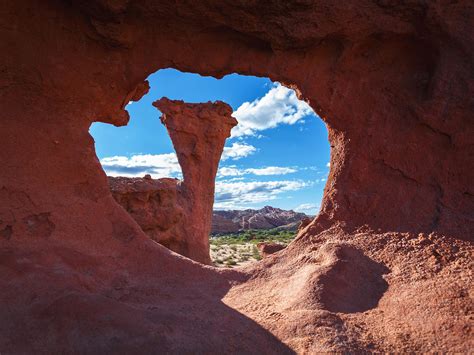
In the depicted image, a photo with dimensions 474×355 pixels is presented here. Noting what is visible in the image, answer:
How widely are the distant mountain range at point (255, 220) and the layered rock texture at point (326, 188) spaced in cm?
3240

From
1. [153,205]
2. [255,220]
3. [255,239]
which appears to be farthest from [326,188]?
[255,220]

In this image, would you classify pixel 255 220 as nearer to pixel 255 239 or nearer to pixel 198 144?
pixel 255 239

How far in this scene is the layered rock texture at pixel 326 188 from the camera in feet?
9.20

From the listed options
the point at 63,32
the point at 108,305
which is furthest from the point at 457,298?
the point at 63,32

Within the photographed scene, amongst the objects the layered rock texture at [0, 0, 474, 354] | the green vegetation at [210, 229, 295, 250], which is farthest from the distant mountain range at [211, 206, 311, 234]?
the layered rock texture at [0, 0, 474, 354]

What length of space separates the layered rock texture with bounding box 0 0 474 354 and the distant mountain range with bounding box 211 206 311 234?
32.4 m

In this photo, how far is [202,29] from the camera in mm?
4258

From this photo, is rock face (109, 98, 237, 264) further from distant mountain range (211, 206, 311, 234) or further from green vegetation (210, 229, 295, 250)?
distant mountain range (211, 206, 311, 234)

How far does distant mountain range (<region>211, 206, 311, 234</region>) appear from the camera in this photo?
3679cm

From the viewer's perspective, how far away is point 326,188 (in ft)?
14.2

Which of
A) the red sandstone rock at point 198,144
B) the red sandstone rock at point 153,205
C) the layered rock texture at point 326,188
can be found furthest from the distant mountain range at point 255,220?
the layered rock texture at point 326,188

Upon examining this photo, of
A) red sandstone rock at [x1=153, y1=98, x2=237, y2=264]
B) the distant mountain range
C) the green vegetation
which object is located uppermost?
red sandstone rock at [x1=153, y1=98, x2=237, y2=264]

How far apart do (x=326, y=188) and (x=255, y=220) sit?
3621 cm

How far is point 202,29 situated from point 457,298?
3.86 m
